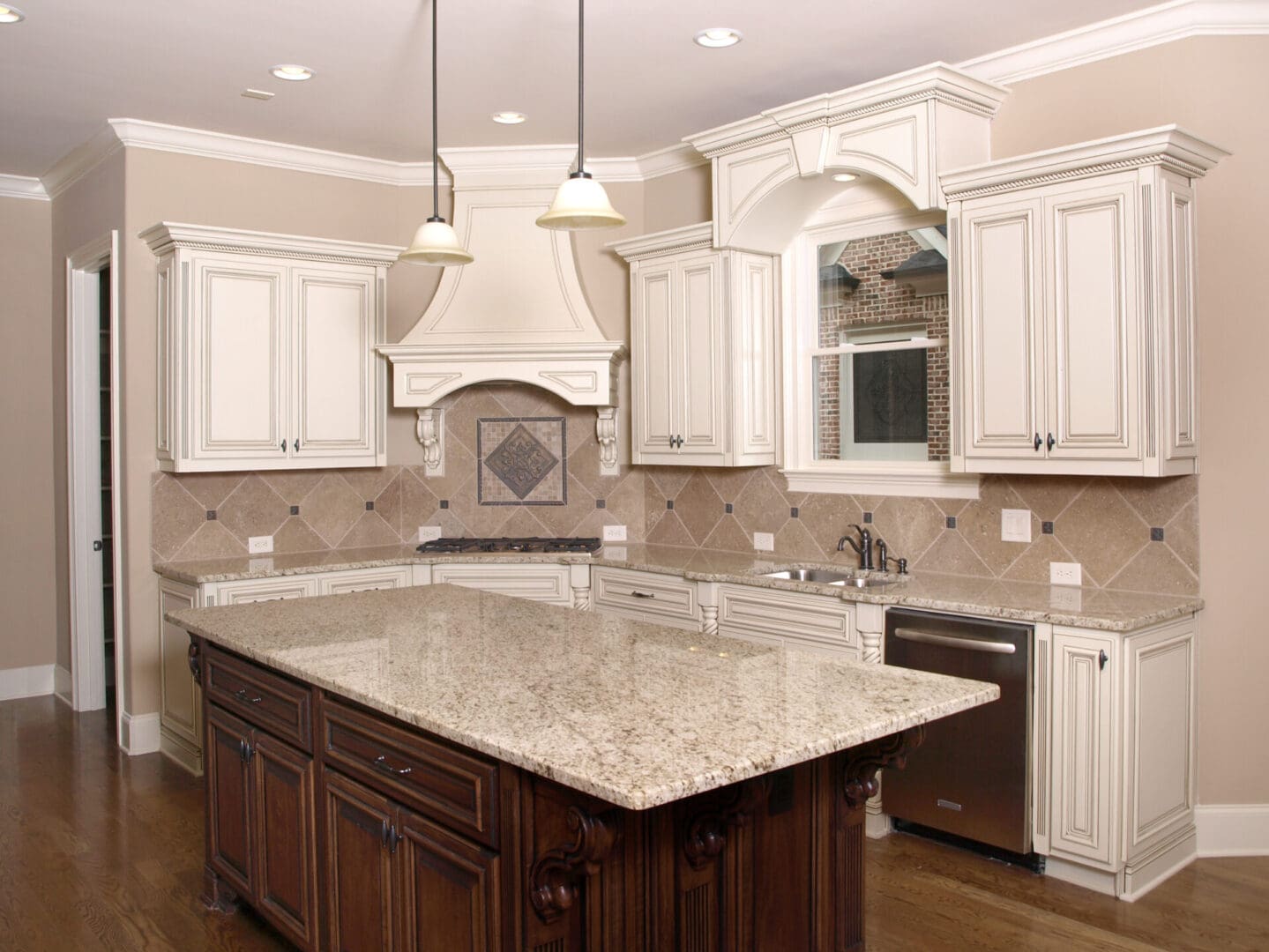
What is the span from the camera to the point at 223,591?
4.52 m

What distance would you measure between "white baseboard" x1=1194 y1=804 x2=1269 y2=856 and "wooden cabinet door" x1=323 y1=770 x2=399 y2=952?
2.71 meters

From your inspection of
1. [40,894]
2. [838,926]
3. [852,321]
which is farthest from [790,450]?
[40,894]

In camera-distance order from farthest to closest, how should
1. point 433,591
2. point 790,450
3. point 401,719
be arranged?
point 790,450, point 433,591, point 401,719

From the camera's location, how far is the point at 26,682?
19.5ft

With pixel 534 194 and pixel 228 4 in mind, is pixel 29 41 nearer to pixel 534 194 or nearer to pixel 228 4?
pixel 228 4

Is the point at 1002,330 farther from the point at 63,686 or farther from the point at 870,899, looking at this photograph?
the point at 63,686

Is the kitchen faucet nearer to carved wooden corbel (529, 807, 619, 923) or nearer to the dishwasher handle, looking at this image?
the dishwasher handle

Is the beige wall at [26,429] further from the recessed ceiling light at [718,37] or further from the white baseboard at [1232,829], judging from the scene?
the white baseboard at [1232,829]

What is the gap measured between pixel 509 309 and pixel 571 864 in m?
3.70

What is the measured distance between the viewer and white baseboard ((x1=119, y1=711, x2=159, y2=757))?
195 inches

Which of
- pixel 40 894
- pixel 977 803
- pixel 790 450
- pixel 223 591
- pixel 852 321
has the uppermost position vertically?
pixel 852 321

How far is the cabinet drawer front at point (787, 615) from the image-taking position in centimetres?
389

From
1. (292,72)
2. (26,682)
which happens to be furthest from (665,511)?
(26,682)

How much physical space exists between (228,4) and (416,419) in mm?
2412
